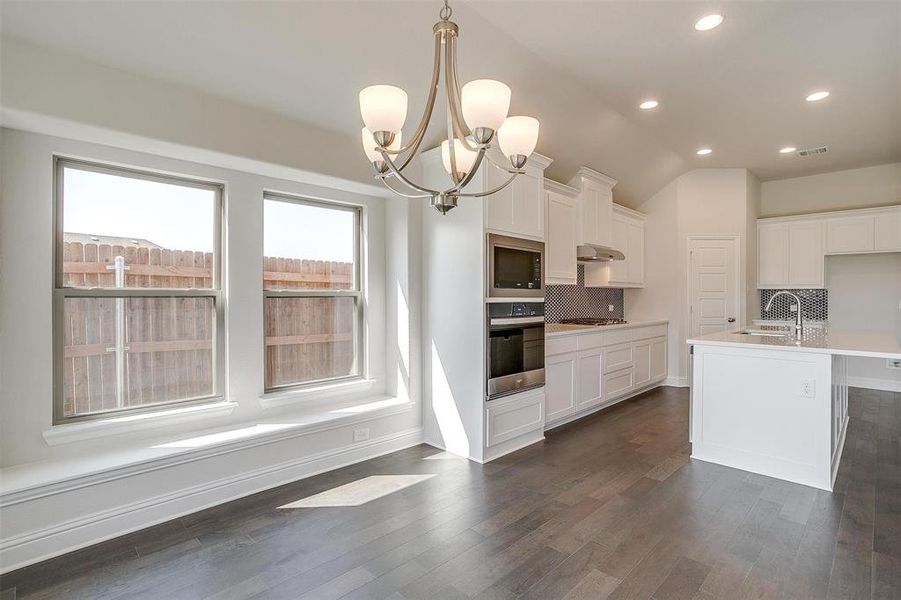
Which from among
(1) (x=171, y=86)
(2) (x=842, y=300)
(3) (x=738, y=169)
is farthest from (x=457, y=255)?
(2) (x=842, y=300)

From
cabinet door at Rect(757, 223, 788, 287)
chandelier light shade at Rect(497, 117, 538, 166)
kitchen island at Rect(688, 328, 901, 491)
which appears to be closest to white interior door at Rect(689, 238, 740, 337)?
cabinet door at Rect(757, 223, 788, 287)

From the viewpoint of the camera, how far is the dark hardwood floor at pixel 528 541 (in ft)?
6.52

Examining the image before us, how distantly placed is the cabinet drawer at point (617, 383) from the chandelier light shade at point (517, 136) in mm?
3532

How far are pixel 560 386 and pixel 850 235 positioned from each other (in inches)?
186

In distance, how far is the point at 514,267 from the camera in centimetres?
371

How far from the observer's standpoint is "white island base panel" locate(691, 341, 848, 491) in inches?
117

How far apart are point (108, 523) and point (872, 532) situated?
4.04m

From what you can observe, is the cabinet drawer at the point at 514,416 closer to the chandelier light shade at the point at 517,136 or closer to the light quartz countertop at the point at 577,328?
the light quartz countertop at the point at 577,328

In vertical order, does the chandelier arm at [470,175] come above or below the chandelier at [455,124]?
below

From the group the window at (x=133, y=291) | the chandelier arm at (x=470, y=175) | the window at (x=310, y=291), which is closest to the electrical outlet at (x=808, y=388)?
the chandelier arm at (x=470, y=175)

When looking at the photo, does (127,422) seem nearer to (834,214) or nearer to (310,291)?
(310,291)

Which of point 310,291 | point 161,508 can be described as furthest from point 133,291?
point 161,508

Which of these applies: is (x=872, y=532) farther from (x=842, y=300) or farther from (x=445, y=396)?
(x=842, y=300)

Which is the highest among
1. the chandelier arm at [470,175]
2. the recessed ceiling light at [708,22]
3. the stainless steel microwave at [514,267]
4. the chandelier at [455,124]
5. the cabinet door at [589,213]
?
the recessed ceiling light at [708,22]
